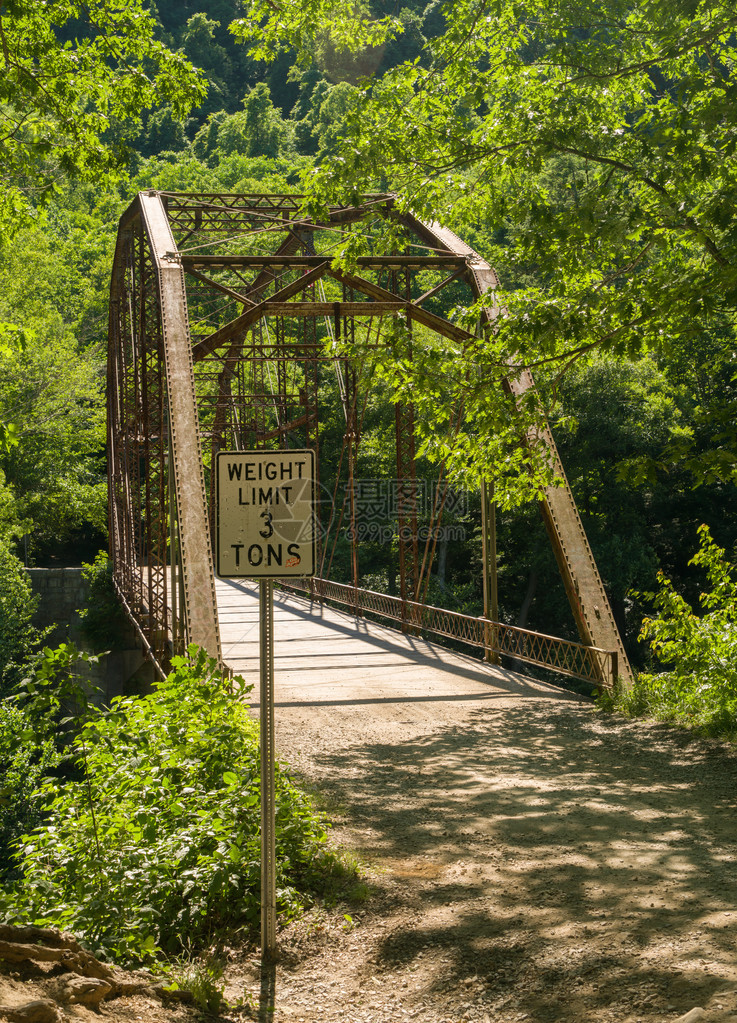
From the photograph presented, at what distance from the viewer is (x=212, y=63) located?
3319 inches

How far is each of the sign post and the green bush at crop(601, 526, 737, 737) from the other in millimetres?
5245

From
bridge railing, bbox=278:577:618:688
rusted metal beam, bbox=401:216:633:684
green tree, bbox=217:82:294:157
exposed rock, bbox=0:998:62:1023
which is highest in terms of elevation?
green tree, bbox=217:82:294:157

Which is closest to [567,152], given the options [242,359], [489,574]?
[489,574]

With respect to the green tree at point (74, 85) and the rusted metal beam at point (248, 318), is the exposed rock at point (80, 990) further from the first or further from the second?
the rusted metal beam at point (248, 318)

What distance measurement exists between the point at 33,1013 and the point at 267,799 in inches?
54.7

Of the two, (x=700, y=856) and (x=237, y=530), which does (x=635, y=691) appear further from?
(x=237, y=530)

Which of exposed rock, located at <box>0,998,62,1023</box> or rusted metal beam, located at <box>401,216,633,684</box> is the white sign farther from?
rusted metal beam, located at <box>401,216,633,684</box>

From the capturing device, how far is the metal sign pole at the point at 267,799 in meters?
4.11

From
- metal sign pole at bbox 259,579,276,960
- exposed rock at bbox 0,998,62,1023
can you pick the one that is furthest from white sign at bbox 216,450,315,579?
exposed rock at bbox 0,998,62,1023

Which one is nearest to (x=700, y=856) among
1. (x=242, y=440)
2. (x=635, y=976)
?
(x=635, y=976)

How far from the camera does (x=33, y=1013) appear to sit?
296cm

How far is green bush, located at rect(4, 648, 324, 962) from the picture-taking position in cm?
434

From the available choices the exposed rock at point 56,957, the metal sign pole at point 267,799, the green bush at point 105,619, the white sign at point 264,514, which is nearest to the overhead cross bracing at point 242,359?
the green bush at point 105,619

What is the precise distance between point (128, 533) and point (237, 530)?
1691cm
